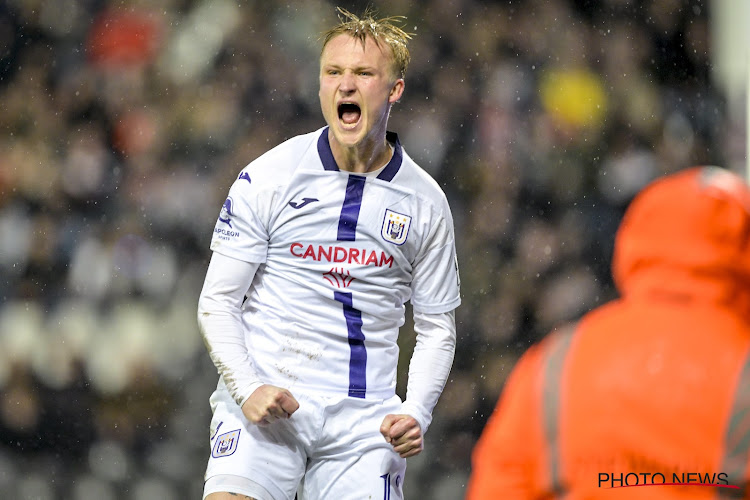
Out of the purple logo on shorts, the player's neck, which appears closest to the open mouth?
the player's neck

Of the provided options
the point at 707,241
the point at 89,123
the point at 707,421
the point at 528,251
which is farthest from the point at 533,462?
the point at 89,123

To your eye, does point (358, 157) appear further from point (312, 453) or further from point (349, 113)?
point (312, 453)

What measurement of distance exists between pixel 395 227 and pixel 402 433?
519 mm

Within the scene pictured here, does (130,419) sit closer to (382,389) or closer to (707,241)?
(382,389)

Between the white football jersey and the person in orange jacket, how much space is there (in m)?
1.26

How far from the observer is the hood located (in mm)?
1221

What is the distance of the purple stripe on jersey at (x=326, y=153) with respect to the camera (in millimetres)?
2617

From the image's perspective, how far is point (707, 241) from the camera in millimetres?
1222

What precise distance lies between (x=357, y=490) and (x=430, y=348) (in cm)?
42

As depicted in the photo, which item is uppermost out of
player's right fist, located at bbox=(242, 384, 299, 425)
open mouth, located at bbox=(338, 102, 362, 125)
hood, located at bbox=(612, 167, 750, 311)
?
open mouth, located at bbox=(338, 102, 362, 125)

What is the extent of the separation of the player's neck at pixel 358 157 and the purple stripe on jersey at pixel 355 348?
334 mm

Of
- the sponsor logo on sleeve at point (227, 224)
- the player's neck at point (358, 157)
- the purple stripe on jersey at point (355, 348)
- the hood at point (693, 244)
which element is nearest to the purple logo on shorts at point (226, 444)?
the purple stripe on jersey at point (355, 348)

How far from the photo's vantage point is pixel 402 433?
242cm

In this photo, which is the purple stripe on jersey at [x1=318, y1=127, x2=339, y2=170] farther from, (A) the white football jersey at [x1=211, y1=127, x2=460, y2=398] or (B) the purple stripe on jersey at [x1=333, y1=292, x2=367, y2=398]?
(B) the purple stripe on jersey at [x1=333, y1=292, x2=367, y2=398]
